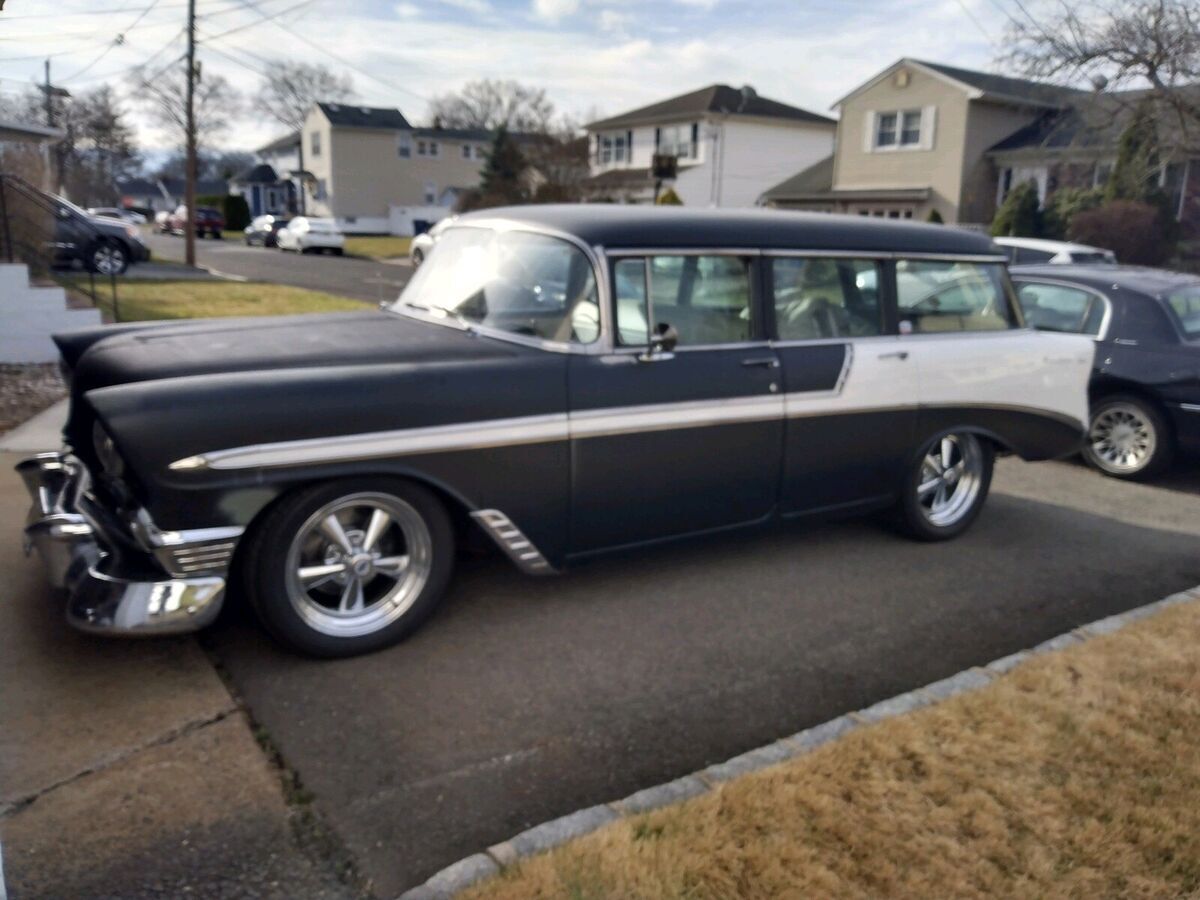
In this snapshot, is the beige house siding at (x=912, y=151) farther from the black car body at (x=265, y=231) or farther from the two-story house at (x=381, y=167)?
the two-story house at (x=381, y=167)

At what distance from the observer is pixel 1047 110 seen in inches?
1351

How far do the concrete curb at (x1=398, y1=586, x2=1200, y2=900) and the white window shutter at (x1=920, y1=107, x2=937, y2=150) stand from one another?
3335 cm

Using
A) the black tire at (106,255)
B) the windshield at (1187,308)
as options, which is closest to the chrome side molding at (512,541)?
the windshield at (1187,308)

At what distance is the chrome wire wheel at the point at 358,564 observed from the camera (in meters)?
3.86

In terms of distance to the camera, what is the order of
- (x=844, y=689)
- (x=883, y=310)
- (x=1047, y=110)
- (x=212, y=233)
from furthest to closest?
1. (x=212, y=233)
2. (x=1047, y=110)
3. (x=883, y=310)
4. (x=844, y=689)

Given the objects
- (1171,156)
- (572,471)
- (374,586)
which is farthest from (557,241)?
(1171,156)

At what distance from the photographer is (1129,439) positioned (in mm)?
7672

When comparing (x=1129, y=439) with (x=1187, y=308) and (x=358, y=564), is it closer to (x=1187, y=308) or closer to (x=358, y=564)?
(x=1187, y=308)

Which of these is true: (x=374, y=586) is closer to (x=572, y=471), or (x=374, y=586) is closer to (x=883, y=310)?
(x=572, y=471)

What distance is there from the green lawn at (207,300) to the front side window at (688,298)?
9353 millimetres

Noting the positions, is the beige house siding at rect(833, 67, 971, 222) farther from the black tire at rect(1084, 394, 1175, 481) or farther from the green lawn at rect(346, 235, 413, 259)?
the black tire at rect(1084, 394, 1175, 481)

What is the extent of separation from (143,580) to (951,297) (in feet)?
14.3

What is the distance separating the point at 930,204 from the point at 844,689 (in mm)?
33582

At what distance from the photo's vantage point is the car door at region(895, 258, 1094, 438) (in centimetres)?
A: 552
